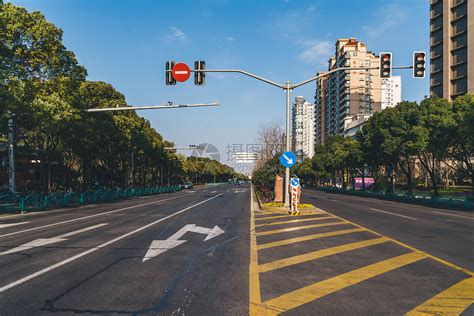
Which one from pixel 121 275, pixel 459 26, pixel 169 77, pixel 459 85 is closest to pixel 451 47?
pixel 459 26

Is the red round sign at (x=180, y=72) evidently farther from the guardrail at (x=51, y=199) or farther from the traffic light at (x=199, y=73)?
the guardrail at (x=51, y=199)

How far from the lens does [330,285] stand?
19.5 ft

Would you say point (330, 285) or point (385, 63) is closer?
point (330, 285)

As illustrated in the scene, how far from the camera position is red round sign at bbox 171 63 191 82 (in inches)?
637

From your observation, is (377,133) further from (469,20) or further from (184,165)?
(184,165)

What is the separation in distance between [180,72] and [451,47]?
71.6 m

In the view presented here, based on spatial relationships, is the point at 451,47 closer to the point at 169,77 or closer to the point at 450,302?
the point at 169,77

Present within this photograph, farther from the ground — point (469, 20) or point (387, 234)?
point (469, 20)

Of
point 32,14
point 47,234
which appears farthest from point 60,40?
point 47,234

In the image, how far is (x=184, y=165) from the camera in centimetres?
8825

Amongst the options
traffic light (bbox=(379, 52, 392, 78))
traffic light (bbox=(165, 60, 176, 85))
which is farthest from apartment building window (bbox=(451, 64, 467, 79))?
traffic light (bbox=(165, 60, 176, 85))

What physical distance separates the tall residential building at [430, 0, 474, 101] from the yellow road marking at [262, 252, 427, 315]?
69.2 metres

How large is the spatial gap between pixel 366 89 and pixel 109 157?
105 meters

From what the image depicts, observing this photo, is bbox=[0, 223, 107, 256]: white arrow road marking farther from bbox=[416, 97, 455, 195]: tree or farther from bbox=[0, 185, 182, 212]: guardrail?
bbox=[416, 97, 455, 195]: tree
